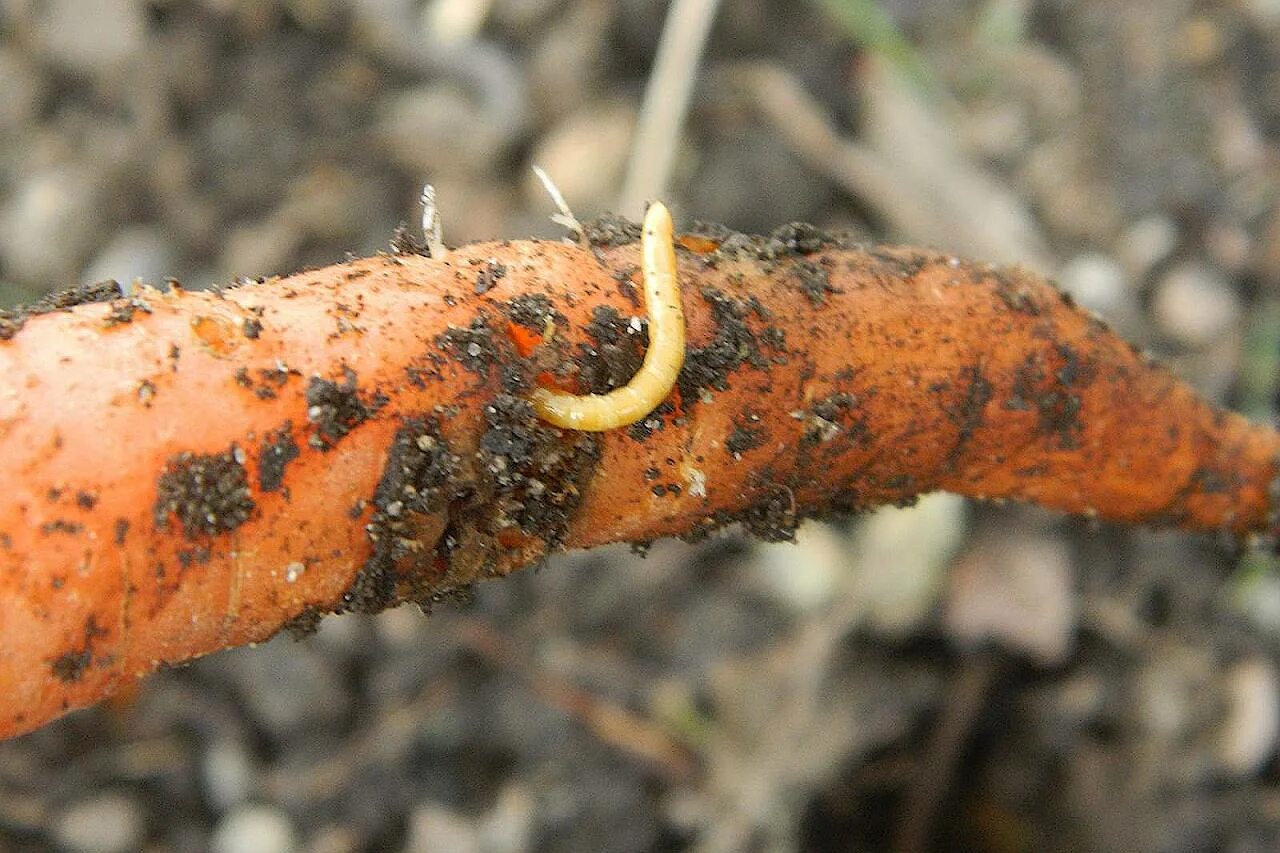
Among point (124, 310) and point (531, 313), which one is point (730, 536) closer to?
point (531, 313)

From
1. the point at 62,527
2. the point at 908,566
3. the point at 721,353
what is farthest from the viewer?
the point at 908,566

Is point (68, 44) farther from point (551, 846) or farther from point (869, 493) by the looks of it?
point (869, 493)

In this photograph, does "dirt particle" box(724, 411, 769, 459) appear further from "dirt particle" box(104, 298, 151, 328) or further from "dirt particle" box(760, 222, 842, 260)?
"dirt particle" box(104, 298, 151, 328)

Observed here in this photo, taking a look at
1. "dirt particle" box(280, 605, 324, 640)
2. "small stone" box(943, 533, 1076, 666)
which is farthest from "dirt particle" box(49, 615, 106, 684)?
"small stone" box(943, 533, 1076, 666)

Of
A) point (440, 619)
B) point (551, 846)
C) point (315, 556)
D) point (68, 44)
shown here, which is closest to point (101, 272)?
point (68, 44)

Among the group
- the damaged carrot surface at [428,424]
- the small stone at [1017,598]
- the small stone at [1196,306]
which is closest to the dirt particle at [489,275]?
the damaged carrot surface at [428,424]

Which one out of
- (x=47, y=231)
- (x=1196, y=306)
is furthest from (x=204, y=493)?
(x=1196, y=306)
